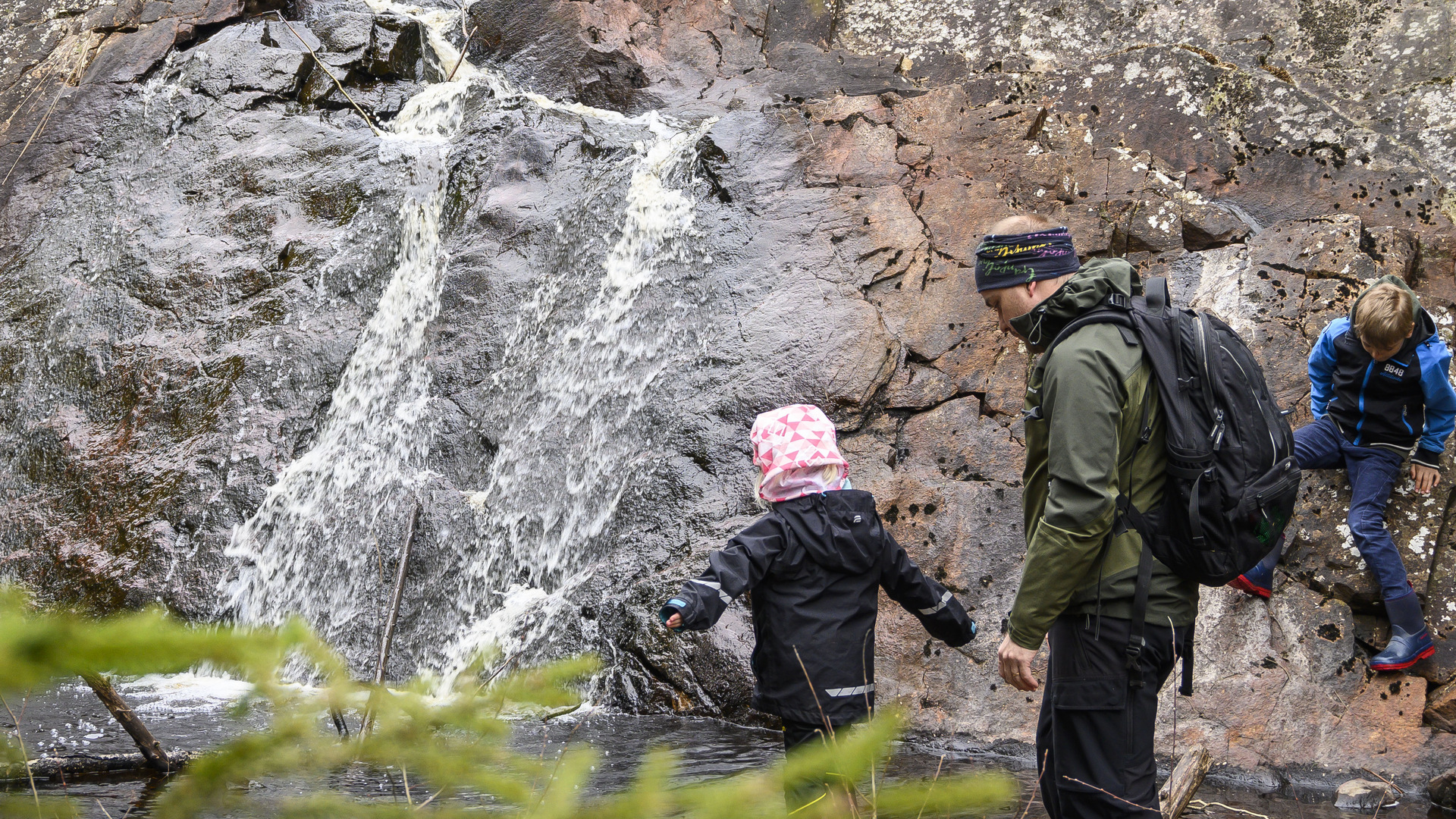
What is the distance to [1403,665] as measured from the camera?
15.1ft

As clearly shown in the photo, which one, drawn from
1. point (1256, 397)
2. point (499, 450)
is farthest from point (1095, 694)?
point (499, 450)

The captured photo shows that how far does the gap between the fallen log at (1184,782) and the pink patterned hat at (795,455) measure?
5.10ft

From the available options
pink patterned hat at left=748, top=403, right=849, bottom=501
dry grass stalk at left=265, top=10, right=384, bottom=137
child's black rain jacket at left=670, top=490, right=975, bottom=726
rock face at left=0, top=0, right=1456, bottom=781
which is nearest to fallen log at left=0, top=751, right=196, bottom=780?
rock face at left=0, top=0, right=1456, bottom=781

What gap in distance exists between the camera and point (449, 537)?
6.42 m

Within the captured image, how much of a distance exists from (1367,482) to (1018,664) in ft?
10.4

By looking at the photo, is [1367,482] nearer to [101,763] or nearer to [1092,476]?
[1092,476]

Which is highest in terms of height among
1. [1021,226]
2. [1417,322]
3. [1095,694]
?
[1021,226]

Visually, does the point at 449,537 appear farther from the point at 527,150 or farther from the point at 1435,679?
the point at 1435,679

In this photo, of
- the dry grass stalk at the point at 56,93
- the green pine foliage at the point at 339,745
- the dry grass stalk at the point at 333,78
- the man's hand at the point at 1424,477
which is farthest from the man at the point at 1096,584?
the dry grass stalk at the point at 56,93

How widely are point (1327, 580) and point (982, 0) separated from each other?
20.1 feet

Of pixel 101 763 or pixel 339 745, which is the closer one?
pixel 339 745

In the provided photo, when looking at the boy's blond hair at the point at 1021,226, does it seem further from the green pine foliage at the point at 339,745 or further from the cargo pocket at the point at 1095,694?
the green pine foliage at the point at 339,745

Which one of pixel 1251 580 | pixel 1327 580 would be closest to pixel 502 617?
pixel 1251 580

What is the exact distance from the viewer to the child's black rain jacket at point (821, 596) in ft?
10.6
